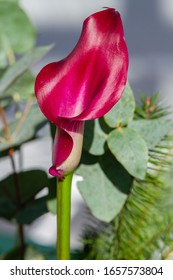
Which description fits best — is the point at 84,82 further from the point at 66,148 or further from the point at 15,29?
the point at 15,29

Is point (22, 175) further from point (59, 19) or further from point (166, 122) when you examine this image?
point (59, 19)

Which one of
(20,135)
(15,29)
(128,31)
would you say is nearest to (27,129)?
(20,135)

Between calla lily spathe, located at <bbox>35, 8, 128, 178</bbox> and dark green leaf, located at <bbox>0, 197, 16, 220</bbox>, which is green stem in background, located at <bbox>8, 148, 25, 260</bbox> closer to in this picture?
dark green leaf, located at <bbox>0, 197, 16, 220</bbox>

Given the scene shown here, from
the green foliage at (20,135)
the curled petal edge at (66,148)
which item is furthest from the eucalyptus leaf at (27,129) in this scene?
the curled petal edge at (66,148)

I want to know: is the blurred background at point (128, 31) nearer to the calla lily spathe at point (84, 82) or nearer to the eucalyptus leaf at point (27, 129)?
the eucalyptus leaf at point (27, 129)

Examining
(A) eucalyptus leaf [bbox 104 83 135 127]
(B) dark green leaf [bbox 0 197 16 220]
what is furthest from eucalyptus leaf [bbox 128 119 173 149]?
(B) dark green leaf [bbox 0 197 16 220]

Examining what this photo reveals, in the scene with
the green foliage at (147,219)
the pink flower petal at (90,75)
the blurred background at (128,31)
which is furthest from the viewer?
the blurred background at (128,31)
